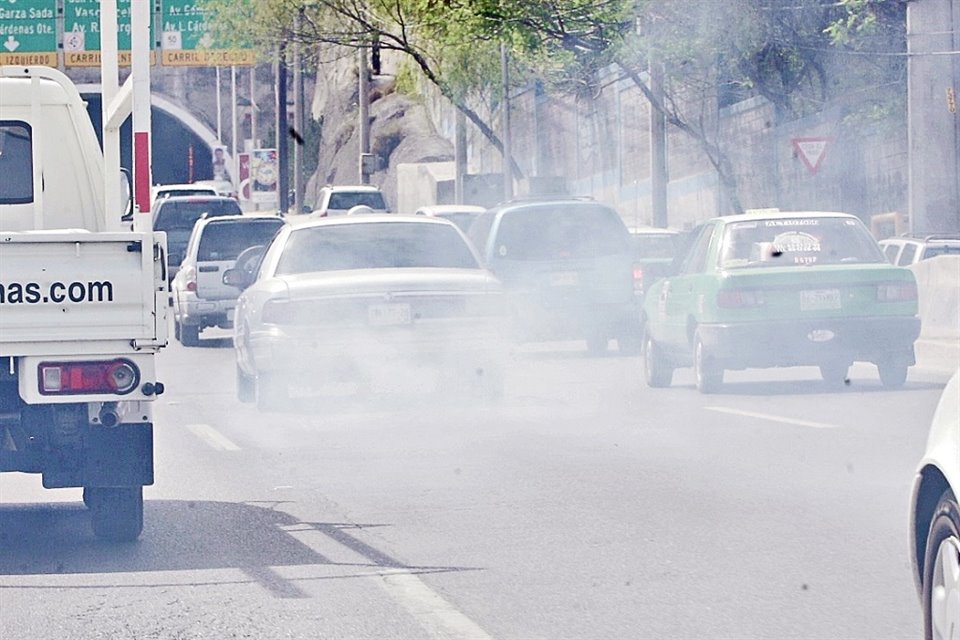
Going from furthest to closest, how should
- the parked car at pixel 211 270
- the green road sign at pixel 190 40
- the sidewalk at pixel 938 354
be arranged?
the green road sign at pixel 190 40, the parked car at pixel 211 270, the sidewalk at pixel 938 354

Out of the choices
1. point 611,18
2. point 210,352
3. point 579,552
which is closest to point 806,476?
point 579,552

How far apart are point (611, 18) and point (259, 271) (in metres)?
17.4

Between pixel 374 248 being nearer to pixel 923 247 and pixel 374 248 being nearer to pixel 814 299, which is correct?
pixel 814 299

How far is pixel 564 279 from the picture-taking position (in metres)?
21.7

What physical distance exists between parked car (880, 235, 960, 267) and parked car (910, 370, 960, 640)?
60.2ft

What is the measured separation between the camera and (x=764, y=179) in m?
41.9

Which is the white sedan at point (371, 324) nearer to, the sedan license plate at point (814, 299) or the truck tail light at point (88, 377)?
the sedan license plate at point (814, 299)

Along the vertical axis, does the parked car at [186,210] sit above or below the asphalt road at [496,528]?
above

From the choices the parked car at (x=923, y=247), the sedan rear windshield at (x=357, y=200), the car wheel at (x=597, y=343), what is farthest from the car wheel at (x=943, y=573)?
the sedan rear windshield at (x=357, y=200)

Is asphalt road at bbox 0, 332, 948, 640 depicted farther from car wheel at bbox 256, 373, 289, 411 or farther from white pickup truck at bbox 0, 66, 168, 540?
white pickup truck at bbox 0, 66, 168, 540

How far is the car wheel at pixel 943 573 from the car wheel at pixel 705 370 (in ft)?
36.0

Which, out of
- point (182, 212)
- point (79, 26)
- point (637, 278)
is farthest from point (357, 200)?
point (637, 278)

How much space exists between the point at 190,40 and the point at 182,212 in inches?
582

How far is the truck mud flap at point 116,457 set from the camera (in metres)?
8.59
